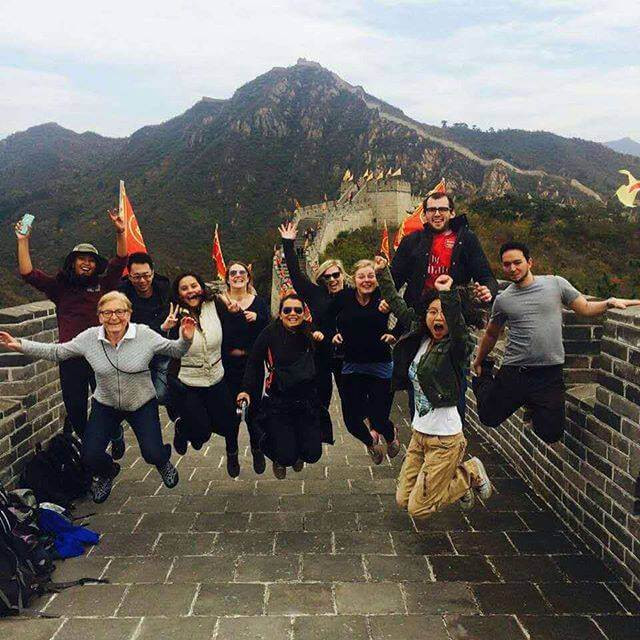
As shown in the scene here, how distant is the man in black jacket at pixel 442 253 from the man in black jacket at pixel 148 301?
2.11 metres

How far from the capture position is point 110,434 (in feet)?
15.0

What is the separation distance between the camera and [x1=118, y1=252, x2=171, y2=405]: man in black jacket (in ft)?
16.6

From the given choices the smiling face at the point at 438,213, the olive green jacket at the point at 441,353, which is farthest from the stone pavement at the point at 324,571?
the smiling face at the point at 438,213

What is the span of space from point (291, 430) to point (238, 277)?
1404 millimetres

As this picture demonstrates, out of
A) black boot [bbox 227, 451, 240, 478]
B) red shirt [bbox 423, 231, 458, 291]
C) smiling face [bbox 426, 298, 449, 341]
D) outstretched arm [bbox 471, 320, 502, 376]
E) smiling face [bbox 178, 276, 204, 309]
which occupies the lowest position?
black boot [bbox 227, 451, 240, 478]

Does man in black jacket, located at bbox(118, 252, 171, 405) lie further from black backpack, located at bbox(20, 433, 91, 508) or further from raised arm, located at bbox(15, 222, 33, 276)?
black backpack, located at bbox(20, 433, 91, 508)

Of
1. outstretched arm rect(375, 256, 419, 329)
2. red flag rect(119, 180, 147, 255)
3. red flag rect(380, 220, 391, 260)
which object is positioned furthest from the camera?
red flag rect(119, 180, 147, 255)

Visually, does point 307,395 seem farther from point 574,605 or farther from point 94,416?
point 574,605

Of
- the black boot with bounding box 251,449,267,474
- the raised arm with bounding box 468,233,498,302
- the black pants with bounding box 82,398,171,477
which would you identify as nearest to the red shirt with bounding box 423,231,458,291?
the raised arm with bounding box 468,233,498,302

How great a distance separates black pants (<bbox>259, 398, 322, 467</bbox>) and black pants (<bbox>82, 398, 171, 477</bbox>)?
0.86m

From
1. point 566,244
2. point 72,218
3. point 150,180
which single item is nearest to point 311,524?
point 566,244

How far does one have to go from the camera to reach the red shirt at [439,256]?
15.0ft

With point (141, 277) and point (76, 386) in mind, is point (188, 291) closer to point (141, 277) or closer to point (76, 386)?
point (141, 277)

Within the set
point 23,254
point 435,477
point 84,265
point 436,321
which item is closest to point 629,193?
point 436,321
